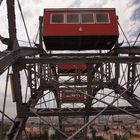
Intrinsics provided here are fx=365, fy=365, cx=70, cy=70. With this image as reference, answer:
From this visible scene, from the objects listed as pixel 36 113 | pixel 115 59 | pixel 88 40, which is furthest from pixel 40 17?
pixel 115 59

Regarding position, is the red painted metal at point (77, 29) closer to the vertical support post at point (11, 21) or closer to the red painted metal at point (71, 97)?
the vertical support post at point (11, 21)

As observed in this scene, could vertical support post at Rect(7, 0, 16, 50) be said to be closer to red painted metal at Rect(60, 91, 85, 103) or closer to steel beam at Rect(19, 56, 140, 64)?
steel beam at Rect(19, 56, 140, 64)

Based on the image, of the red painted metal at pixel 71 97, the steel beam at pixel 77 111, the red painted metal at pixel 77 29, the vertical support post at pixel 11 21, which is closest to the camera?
the vertical support post at pixel 11 21

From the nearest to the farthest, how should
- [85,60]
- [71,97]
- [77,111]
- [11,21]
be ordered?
[11,21] < [85,60] < [77,111] < [71,97]

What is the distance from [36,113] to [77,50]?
478 cm

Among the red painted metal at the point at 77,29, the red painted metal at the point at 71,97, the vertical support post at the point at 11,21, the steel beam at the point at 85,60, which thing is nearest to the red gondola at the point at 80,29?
the red painted metal at the point at 77,29

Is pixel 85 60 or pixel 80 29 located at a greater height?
pixel 80 29

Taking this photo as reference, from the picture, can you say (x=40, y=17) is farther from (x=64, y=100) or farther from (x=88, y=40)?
(x=64, y=100)

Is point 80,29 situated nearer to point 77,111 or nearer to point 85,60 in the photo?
point 77,111

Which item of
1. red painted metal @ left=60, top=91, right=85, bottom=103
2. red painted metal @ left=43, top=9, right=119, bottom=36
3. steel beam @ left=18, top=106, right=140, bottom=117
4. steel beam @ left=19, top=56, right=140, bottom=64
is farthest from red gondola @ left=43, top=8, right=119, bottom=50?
red painted metal @ left=60, top=91, right=85, bottom=103

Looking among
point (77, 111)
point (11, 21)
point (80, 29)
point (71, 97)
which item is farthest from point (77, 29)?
point (71, 97)

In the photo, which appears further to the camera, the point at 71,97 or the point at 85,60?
the point at 71,97

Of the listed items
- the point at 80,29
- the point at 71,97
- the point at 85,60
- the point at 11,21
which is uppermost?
the point at 80,29

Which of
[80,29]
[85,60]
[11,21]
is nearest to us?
[11,21]
